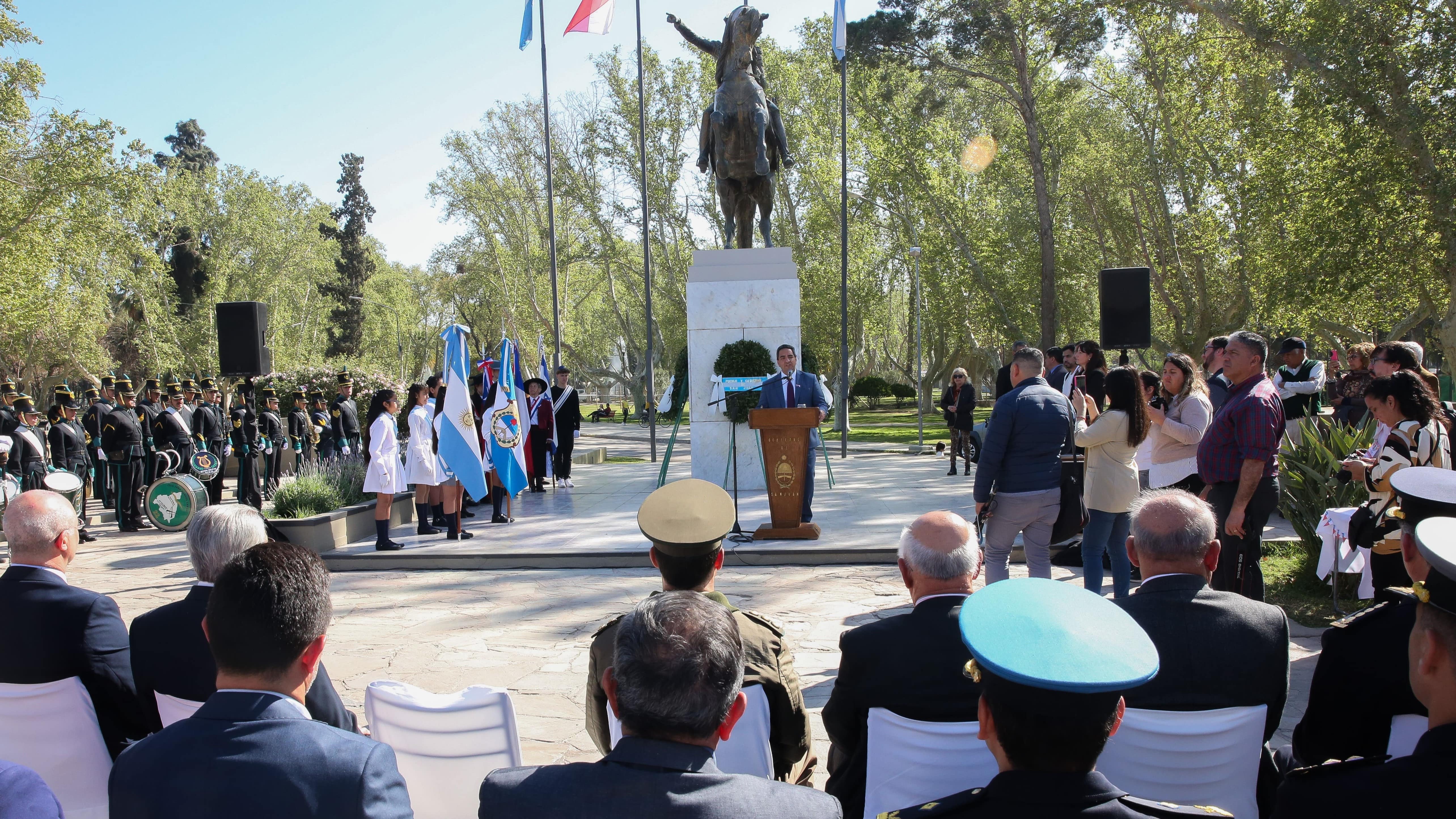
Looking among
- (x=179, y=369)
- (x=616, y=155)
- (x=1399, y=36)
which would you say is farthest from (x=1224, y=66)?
(x=179, y=369)

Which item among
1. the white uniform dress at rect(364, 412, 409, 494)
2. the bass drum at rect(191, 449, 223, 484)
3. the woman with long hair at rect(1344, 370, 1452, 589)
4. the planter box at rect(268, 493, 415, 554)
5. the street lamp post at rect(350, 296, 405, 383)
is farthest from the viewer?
the street lamp post at rect(350, 296, 405, 383)

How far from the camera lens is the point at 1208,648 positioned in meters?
2.40

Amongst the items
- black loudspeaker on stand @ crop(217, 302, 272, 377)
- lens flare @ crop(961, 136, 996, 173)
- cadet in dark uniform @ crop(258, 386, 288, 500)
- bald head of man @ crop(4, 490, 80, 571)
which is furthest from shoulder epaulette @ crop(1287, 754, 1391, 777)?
lens flare @ crop(961, 136, 996, 173)

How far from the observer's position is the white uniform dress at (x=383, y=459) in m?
8.97

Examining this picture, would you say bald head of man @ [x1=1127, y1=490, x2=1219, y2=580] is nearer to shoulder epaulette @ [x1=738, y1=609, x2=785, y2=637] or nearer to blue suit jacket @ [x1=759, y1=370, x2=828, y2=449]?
shoulder epaulette @ [x1=738, y1=609, x2=785, y2=637]

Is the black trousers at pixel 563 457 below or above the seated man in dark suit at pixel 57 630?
below

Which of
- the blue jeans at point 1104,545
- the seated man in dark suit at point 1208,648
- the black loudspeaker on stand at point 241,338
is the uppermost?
the black loudspeaker on stand at point 241,338

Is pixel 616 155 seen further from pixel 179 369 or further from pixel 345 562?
pixel 345 562

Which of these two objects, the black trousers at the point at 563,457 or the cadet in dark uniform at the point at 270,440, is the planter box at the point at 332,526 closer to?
the black trousers at the point at 563,457

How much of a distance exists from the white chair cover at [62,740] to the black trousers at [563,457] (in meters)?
11.1

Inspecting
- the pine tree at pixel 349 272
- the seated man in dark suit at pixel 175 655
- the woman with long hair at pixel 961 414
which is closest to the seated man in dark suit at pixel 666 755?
the seated man in dark suit at pixel 175 655

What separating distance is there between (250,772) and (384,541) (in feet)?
25.2

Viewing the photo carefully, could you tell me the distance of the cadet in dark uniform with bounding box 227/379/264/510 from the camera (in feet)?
39.5

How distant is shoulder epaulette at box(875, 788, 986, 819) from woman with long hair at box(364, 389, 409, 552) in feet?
26.7
